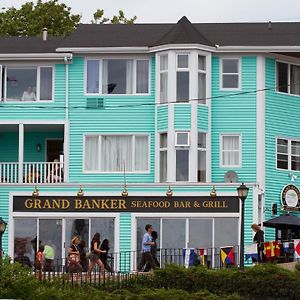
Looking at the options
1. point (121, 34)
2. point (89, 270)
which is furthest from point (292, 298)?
point (121, 34)

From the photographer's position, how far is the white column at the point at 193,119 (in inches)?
2226

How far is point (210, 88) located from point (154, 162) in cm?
382

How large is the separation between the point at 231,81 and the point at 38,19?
2482 centimetres

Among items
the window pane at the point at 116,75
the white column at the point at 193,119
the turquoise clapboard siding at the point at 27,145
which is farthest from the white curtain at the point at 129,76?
the turquoise clapboard siding at the point at 27,145

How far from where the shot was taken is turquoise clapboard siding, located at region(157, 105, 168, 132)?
57.3 metres

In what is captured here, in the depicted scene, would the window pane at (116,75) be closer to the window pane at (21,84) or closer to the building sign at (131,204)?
the window pane at (21,84)

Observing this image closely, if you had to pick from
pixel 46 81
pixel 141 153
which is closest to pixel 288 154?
pixel 141 153

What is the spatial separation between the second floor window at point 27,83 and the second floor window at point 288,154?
975 cm

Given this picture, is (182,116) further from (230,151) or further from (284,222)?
(284,222)

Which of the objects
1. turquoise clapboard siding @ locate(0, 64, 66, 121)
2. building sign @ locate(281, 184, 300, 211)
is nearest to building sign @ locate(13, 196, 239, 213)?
building sign @ locate(281, 184, 300, 211)

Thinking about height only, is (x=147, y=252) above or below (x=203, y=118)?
below

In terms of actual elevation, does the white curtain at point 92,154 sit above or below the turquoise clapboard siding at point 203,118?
below

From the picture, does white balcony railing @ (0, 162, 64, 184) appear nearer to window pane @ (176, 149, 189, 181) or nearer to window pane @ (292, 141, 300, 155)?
window pane @ (176, 149, 189, 181)

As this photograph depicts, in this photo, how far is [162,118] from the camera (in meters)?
57.5
